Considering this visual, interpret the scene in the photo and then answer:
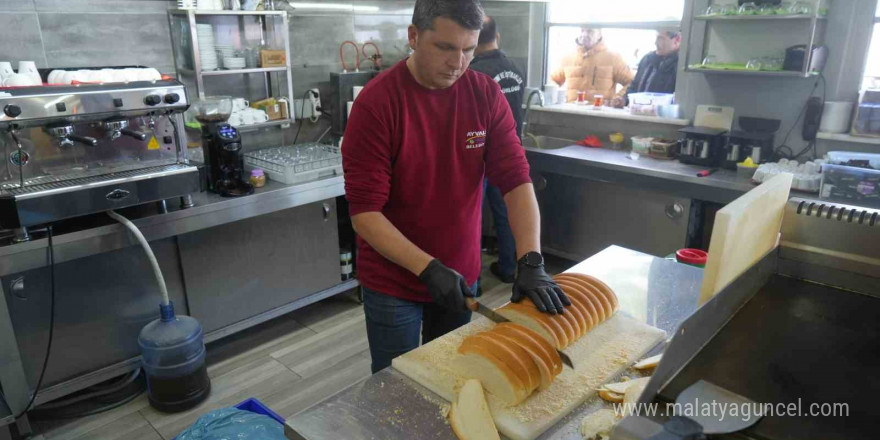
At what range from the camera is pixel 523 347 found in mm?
1193

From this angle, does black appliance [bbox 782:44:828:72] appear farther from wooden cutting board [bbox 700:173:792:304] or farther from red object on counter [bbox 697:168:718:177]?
wooden cutting board [bbox 700:173:792:304]

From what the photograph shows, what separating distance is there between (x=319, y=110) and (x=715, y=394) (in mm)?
3269

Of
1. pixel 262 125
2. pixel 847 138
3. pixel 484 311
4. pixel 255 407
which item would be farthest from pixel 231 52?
pixel 847 138

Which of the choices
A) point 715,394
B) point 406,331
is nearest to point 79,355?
point 406,331

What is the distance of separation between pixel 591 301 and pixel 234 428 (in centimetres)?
117

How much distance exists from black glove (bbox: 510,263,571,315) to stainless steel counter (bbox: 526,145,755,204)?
1931 millimetres

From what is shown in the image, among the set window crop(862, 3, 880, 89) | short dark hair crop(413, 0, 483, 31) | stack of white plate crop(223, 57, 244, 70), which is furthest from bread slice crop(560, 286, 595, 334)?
window crop(862, 3, 880, 89)

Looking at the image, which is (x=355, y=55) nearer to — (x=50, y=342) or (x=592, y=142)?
(x=592, y=142)

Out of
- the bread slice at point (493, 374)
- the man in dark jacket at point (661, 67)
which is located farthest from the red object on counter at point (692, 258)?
the man in dark jacket at point (661, 67)

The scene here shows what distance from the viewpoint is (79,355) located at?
2.56 m

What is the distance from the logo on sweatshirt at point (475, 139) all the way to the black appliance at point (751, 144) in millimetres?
2168

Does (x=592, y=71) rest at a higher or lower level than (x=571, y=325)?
higher

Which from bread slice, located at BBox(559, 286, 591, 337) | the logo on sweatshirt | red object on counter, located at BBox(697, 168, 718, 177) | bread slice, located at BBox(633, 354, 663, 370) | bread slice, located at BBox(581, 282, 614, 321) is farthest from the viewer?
red object on counter, located at BBox(697, 168, 718, 177)

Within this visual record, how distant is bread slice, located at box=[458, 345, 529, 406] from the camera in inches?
45.2
